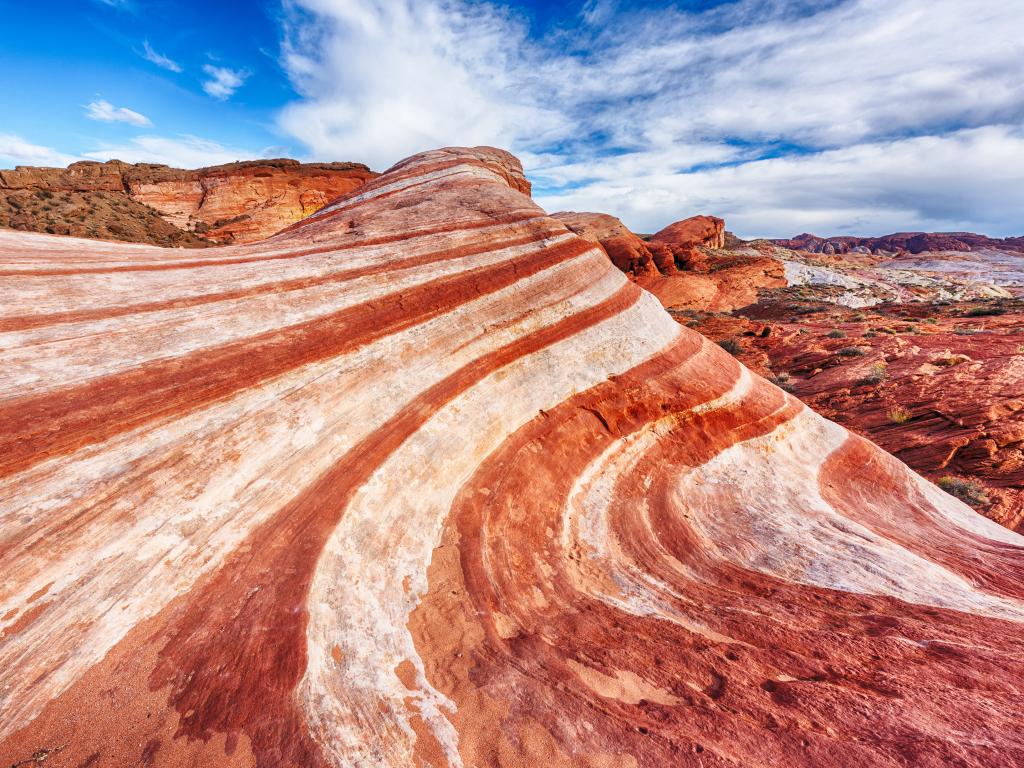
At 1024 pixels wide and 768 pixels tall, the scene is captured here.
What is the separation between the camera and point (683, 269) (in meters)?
46.5

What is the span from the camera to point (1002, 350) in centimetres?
1639

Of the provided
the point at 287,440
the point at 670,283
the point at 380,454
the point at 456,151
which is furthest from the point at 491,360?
the point at 670,283

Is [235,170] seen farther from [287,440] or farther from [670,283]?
[287,440]

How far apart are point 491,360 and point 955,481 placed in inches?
435

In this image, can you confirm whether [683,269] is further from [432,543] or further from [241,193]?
[432,543]

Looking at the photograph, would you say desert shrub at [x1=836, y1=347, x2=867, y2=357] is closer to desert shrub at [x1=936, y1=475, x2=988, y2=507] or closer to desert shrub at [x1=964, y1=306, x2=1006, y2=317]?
desert shrub at [x1=936, y1=475, x2=988, y2=507]

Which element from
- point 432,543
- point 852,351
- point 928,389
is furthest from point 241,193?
point 928,389

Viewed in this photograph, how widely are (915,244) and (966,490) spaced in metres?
176

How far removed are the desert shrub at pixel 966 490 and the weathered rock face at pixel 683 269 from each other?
28.5 metres

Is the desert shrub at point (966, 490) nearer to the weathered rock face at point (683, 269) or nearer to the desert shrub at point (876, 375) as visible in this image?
the desert shrub at point (876, 375)

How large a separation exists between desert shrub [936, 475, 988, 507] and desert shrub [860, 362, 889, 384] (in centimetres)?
580

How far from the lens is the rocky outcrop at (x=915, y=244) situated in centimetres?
12369

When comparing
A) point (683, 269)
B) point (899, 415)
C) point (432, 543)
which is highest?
point (432, 543)

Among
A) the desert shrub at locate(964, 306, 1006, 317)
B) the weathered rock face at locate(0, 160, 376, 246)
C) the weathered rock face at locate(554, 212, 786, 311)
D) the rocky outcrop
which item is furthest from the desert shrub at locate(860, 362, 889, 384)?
the rocky outcrop
